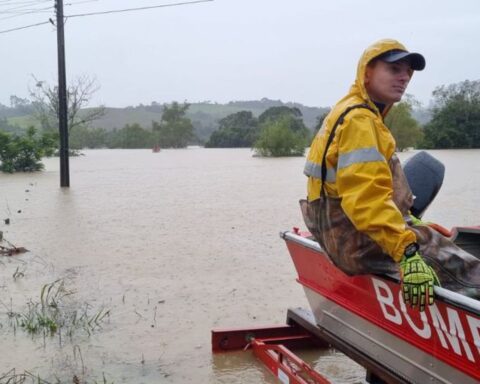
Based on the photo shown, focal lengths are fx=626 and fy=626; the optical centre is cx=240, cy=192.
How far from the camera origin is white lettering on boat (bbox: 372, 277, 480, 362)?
7.89 ft

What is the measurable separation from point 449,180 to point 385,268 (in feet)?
49.1

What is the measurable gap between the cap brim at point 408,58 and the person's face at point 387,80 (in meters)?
0.02

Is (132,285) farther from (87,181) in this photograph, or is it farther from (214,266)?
(87,181)

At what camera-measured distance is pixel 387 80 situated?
2857mm

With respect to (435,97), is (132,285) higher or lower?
lower

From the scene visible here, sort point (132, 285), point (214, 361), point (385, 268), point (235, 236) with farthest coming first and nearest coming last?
1. point (235, 236)
2. point (132, 285)
3. point (214, 361)
4. point (385, 268)

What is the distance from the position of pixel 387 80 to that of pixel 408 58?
132mm

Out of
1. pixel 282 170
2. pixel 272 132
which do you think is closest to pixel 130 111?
pixel 272 132

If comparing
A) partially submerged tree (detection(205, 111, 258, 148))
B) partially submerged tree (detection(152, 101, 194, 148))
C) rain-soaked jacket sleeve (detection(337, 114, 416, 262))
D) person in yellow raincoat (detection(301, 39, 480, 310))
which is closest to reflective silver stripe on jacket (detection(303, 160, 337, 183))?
person in yellow raincoat (detection(301, 39, 480, 310))

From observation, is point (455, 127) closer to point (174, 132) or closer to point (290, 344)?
point (174, 132)

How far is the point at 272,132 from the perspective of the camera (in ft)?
100

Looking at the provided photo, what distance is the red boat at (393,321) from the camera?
2432 millimetres

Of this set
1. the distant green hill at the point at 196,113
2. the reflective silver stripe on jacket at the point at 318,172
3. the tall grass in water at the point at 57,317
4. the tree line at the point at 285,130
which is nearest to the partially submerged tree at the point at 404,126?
the tree line at the point at 285,130

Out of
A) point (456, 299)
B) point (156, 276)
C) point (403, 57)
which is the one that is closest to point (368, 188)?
point (456, 299)
